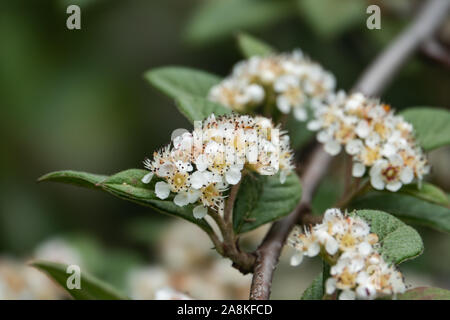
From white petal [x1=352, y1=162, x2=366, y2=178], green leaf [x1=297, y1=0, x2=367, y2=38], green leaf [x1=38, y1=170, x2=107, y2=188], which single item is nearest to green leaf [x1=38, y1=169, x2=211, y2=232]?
green leaf [x1=38, y1=170, x2=107, y2=188]

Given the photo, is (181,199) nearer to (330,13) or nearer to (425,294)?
(425,294)

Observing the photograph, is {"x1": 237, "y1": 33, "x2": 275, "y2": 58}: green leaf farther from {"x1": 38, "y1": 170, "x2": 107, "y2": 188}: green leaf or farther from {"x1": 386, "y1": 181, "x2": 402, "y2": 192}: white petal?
{"x1": 38, "y1": 170, "x2": 107, "y2": 188}: green leaf

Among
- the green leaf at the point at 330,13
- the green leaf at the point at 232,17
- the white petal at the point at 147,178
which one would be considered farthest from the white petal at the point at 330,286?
the green leaf at the point at 232,17

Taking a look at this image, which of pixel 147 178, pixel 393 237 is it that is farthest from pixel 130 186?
pixel 393 237

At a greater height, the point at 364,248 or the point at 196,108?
the point at 196,108

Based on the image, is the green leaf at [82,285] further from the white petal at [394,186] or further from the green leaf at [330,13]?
the green leaf at [330,13]
